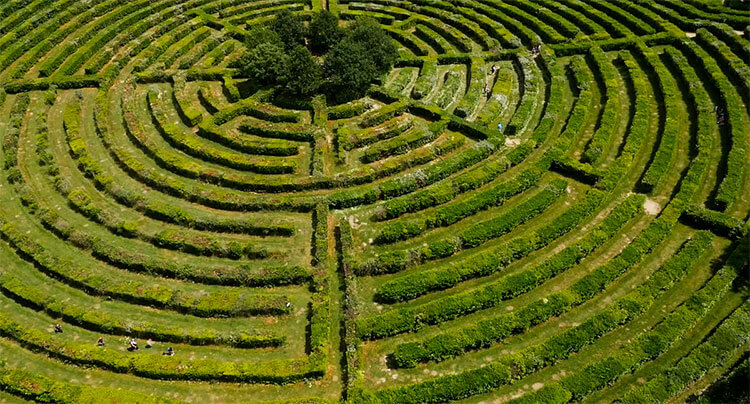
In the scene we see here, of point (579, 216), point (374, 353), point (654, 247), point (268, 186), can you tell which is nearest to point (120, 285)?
point (268, 186)

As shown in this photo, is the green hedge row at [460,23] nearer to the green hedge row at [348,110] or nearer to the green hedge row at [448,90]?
the green hedge row at [448,90]

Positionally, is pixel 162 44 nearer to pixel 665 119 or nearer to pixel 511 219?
pixel 511 219

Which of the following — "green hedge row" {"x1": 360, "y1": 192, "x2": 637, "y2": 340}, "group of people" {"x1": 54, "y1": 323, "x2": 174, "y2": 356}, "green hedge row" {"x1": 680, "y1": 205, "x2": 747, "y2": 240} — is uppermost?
"green hedge row" {"x1": 680, "y1": 205, "x2": 747, "y2": 240}

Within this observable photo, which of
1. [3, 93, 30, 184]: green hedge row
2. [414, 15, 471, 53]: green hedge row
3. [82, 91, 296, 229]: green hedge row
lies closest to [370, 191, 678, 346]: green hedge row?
[82, 91, 296, 229]: green hedge row

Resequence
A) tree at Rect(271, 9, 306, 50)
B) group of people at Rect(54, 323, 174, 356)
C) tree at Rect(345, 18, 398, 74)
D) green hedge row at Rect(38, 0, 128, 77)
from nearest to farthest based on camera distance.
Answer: group of people at Rect(54, 323, 174, 356), tree at Rect(345, 18, 398, 74), tree at Rect(271, 9, 306, 50), green hedge row at Rect(38, 0, 128, 77)

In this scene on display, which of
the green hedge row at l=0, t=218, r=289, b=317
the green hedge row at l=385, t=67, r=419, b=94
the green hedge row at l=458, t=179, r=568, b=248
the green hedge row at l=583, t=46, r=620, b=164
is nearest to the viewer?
the green hedge row at l=0, t=218, r=289, b=317

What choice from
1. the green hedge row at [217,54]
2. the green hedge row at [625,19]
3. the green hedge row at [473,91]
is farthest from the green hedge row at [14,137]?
the green hedge row at [625,19]

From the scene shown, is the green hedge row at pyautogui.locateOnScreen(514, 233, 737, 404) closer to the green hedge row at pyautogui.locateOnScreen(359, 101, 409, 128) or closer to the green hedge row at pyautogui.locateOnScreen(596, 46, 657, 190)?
the green hedge row at pyautogui.locateOnScreen(596, 46, 657, 190)
